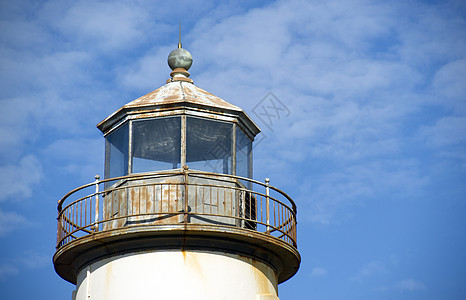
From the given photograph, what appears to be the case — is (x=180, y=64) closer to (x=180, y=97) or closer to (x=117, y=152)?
(x=180, y=97)

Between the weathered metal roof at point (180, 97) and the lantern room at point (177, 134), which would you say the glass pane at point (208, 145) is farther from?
the weathered metal roof at point (180, 97)

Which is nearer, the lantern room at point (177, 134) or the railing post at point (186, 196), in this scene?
the railing post at point (186, 196)

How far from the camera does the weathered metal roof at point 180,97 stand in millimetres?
18094

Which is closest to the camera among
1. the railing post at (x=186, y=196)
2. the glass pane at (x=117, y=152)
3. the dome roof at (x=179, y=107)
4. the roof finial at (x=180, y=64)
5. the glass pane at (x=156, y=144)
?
the railing post at (x=186, y=196)

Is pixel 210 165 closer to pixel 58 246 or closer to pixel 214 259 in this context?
pixel 214 259

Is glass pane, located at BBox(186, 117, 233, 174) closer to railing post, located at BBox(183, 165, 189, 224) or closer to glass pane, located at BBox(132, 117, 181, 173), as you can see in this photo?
glass pane, located at BBox(132, 117, 181, 173)

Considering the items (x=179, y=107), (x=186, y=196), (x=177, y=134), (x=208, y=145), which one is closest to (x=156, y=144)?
(x=177, y=134)

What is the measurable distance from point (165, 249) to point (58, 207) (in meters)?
2.31

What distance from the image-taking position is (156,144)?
1802cm

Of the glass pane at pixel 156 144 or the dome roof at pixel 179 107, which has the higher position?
the dome roof at pixel 179 107

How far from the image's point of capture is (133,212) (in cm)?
1738

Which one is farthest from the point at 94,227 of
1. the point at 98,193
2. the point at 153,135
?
the point at 153,135

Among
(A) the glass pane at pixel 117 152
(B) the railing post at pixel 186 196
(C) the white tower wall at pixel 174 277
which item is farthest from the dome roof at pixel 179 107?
(C) the white tower wall at pixel 174 277

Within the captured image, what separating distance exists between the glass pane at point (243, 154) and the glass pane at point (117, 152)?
2.17m
